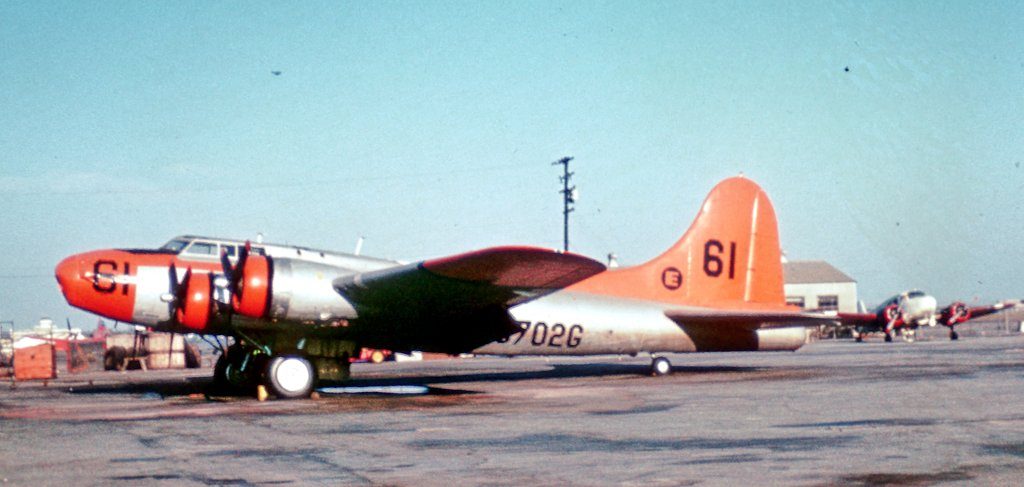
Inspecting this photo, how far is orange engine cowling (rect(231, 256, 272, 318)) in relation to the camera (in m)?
15.0

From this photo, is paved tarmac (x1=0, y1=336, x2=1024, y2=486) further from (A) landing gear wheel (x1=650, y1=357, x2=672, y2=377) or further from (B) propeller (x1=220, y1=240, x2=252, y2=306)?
(A) landing gear wheel (x1=650, y1=357, x2=672, y2=377)

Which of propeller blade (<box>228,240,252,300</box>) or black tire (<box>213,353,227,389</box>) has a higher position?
propeller blade (<box>228,240,252,300</box>)

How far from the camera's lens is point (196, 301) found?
51.7 feet

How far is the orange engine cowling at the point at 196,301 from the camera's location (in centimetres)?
1575

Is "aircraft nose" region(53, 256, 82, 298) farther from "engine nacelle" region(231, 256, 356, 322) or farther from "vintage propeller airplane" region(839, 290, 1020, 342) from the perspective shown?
"vintage propeller airplane" region(839, 290, 1020, 342)

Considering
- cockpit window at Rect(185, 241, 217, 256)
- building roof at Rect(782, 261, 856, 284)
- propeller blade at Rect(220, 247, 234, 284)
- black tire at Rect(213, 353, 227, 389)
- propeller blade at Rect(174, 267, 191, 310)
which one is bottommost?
black tire at Rect(213, 353, 227, 389)

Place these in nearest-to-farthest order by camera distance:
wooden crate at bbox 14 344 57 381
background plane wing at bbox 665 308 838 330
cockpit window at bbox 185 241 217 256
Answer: cockpit window at bbox 185 241 217 256, background plane wing at bbox 665 308 838 330, wooden crate at bbox 14 344 57 381

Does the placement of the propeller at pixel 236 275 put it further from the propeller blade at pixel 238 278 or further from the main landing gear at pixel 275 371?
the main landing gear at pixel 275 371

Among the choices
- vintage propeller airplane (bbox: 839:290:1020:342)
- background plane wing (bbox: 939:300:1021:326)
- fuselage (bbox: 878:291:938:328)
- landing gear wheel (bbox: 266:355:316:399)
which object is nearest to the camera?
landing gear wheel (bbox: 266:355:316:399)

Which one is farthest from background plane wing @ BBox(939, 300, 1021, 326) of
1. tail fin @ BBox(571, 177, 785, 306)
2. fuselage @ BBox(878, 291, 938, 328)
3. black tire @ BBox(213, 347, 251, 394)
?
black tire @ BBox(213, 347, 251, 394)

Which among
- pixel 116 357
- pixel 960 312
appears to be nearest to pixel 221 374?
pixel 116 357

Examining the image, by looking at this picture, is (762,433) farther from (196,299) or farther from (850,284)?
(850,284)

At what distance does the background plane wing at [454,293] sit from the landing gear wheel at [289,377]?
4.18ft

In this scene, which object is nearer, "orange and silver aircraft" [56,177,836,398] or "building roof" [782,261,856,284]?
"orange and silver aircraft" [56,177,836,398]
